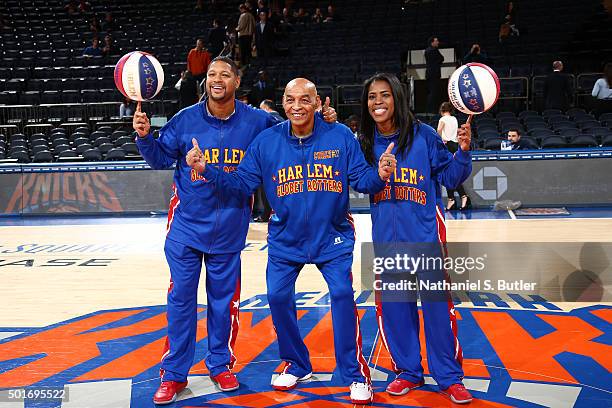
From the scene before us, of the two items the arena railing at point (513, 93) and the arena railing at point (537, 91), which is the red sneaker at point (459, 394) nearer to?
the arena railing at point (513, 93)

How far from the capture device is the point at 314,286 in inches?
282

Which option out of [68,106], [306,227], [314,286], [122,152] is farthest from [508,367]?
[68,106]

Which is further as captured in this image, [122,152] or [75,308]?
[122,152]

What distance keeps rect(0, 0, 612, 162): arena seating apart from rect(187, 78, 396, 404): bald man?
972 cm

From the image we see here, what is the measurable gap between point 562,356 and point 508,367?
47 centimetres

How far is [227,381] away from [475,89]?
2.38m

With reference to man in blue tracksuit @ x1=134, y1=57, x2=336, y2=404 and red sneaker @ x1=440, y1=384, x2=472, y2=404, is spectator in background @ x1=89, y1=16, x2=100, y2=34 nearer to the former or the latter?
man in blue tracksuit @ x1=134, y1=57, x2=336, y2=404

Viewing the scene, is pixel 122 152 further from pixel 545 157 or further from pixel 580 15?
pixel 580 15

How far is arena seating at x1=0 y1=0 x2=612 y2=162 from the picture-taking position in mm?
14992

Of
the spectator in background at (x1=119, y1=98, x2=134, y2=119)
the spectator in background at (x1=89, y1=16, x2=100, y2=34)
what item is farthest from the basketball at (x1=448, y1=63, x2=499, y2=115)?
the spectator in background at (x1=89, y1=16, x2=100, y2=34)

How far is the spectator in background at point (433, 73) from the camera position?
15.3 m

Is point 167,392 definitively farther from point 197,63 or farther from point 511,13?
point 511,13

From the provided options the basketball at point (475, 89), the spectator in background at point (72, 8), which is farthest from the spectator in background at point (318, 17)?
the basketball at point (475, 89)

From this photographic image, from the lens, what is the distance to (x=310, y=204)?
4.20 m
